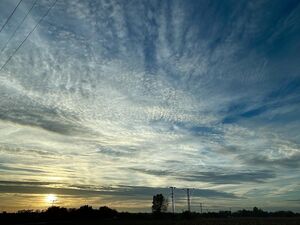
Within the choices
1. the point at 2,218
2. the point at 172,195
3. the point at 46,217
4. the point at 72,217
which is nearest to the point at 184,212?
the point at 172,195

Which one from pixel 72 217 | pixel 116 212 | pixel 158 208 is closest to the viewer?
pixel 72 217

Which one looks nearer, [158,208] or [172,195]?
[172,195]

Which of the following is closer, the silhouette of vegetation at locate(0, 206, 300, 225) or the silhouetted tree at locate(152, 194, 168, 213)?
the silhouette of vegetation at locate(0, 206, 300, 225)

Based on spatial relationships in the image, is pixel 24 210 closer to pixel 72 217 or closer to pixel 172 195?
pixel 72 217

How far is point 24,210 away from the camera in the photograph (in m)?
127

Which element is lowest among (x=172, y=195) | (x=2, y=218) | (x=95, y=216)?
(x=2, y=218)

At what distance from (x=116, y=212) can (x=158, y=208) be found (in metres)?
34.3

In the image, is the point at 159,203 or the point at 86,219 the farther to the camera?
the point at 159,203

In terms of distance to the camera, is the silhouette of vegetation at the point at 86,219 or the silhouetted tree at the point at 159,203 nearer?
the silhouette of vegetation at the point at 86,219

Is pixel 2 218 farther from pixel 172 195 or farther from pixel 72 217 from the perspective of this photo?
pixel 172 195

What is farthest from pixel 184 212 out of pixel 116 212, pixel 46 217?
pixel 46 217

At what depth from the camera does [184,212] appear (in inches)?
5571

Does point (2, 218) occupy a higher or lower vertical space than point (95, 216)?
lower

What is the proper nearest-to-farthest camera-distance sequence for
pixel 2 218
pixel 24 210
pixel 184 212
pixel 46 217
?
pixel 2 218
pixel 46 217
pixel 24 210
pixel 184 212
